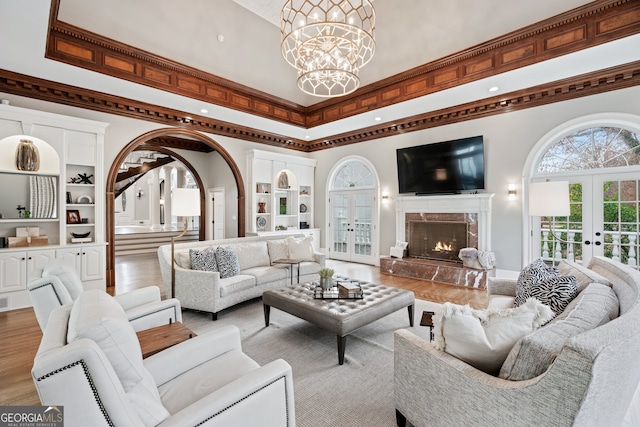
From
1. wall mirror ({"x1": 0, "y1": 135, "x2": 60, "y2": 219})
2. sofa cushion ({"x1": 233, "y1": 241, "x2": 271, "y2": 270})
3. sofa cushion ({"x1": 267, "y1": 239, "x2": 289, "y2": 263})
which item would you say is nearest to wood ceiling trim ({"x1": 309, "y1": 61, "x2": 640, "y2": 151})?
sofa cushion ({"x1": 267, "y1": 239, "x2": 289, "y2": 263})

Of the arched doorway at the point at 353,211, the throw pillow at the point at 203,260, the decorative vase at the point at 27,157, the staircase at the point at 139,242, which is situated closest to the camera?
the throw pillow at the point at 203,260

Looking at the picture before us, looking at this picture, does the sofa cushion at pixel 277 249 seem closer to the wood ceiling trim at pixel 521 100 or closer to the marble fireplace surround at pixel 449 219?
the marble fireplace surround at pixel 449 219

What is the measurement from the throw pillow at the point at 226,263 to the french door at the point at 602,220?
4.52m

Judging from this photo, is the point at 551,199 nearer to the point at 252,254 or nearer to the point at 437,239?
the point at 437,239

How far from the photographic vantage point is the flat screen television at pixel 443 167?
5520mm

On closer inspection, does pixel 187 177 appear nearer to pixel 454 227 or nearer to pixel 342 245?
pixel 342 245

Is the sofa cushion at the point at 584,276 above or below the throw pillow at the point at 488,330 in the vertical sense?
above

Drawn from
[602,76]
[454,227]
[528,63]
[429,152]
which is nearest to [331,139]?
[429,152]

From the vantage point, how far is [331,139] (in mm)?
7832

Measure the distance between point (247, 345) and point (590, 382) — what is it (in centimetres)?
267

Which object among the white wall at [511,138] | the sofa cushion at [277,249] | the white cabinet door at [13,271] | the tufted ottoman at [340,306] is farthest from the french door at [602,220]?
the white cabinet door at [13,271]

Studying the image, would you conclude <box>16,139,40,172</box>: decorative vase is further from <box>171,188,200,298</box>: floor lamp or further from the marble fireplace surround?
the marble fireplace surround

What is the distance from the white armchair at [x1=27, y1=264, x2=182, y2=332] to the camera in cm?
180

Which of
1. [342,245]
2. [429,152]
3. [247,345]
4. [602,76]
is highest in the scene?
[602,76]
